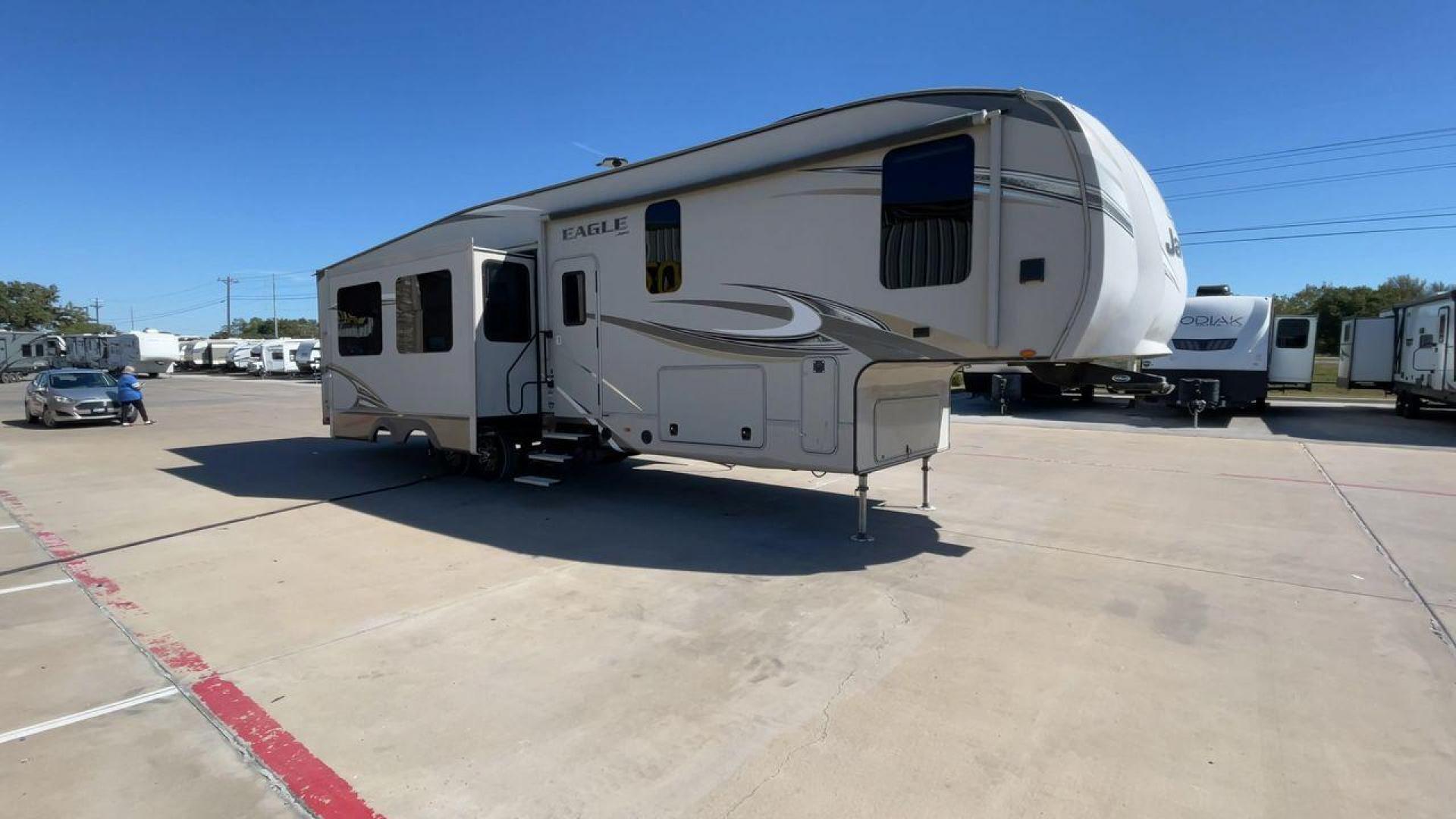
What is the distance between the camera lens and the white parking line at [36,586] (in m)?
5.06

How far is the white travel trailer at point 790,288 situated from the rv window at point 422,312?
0.03 metres

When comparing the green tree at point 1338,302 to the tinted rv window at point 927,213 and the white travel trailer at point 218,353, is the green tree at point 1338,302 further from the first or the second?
the white travel trailer at point 218,353

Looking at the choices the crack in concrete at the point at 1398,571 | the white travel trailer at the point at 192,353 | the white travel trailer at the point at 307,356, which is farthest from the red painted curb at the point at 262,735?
the white travel trailer at the point at 192,353

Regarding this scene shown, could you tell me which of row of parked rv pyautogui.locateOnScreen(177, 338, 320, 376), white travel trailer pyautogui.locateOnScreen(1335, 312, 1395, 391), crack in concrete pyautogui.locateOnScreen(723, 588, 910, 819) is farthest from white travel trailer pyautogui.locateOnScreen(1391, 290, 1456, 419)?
row of parked rv pyautogui.locateOnScreen(177, 338, 320, 376)

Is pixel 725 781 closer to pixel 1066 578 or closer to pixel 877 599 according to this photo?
pixel 877 599

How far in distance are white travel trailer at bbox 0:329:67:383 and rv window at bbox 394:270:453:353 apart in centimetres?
4319

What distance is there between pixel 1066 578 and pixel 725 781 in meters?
3.48

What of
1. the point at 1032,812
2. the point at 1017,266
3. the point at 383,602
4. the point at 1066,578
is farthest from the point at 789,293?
the point at 1032,812

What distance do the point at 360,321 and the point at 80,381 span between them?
1211cm

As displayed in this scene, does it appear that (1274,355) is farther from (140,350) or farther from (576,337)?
(140,350)

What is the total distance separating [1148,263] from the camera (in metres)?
5.24

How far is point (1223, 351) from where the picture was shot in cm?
1580

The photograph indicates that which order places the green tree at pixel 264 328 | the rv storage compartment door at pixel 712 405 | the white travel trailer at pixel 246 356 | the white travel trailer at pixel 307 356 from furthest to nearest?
the green tree at pixel 264 328
the white travel trailer at pixel 246 356
the white travel trailer at pixel 307 356
the rv storage compartment door at pixel 712 405

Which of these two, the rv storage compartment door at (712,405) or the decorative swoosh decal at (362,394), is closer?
the rv storage compartment door at (712,405)
